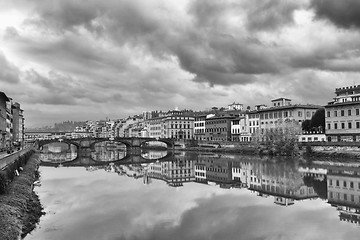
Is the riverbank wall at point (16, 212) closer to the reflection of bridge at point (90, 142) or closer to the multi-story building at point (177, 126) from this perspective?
the reflection of bridge at point (90, 142)

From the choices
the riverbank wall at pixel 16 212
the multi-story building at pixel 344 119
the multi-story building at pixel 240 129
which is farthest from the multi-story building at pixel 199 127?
the riverbank wall at pixel 16 212

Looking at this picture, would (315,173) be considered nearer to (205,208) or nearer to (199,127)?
(205,208)

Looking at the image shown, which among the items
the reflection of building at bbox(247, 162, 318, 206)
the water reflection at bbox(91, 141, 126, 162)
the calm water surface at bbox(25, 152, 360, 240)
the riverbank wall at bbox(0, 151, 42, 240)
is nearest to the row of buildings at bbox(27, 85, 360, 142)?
the water reflection at bbox(91, 141, 126, 162)

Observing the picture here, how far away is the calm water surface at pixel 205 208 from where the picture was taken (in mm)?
18891

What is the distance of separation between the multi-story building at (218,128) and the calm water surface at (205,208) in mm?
68906

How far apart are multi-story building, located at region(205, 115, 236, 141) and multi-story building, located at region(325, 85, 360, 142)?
134 ft

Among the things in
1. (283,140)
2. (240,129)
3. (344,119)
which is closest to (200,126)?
(240,129)

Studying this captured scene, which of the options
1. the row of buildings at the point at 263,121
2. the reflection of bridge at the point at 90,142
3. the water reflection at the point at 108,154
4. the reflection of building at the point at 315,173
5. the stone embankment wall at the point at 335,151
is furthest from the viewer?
the reflection of bridge at the point at 90,142

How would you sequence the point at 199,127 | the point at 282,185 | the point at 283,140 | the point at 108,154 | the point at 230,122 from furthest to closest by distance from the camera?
the point at 199,127, the point at 230,122, the point at 108,154, the point at 283,140, the point at 282,185

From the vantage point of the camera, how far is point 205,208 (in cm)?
2530

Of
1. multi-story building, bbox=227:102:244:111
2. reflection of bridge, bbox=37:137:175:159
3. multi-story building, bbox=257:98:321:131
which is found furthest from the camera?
multi-story building, bbox=227:102:244:111

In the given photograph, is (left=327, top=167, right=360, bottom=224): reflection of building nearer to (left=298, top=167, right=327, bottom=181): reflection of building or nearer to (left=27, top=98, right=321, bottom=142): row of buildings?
(left=298, top=167, right=327, bottom=181): reflection of building

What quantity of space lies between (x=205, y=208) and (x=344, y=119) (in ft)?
165

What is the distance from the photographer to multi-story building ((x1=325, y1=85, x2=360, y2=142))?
65.3 meters
